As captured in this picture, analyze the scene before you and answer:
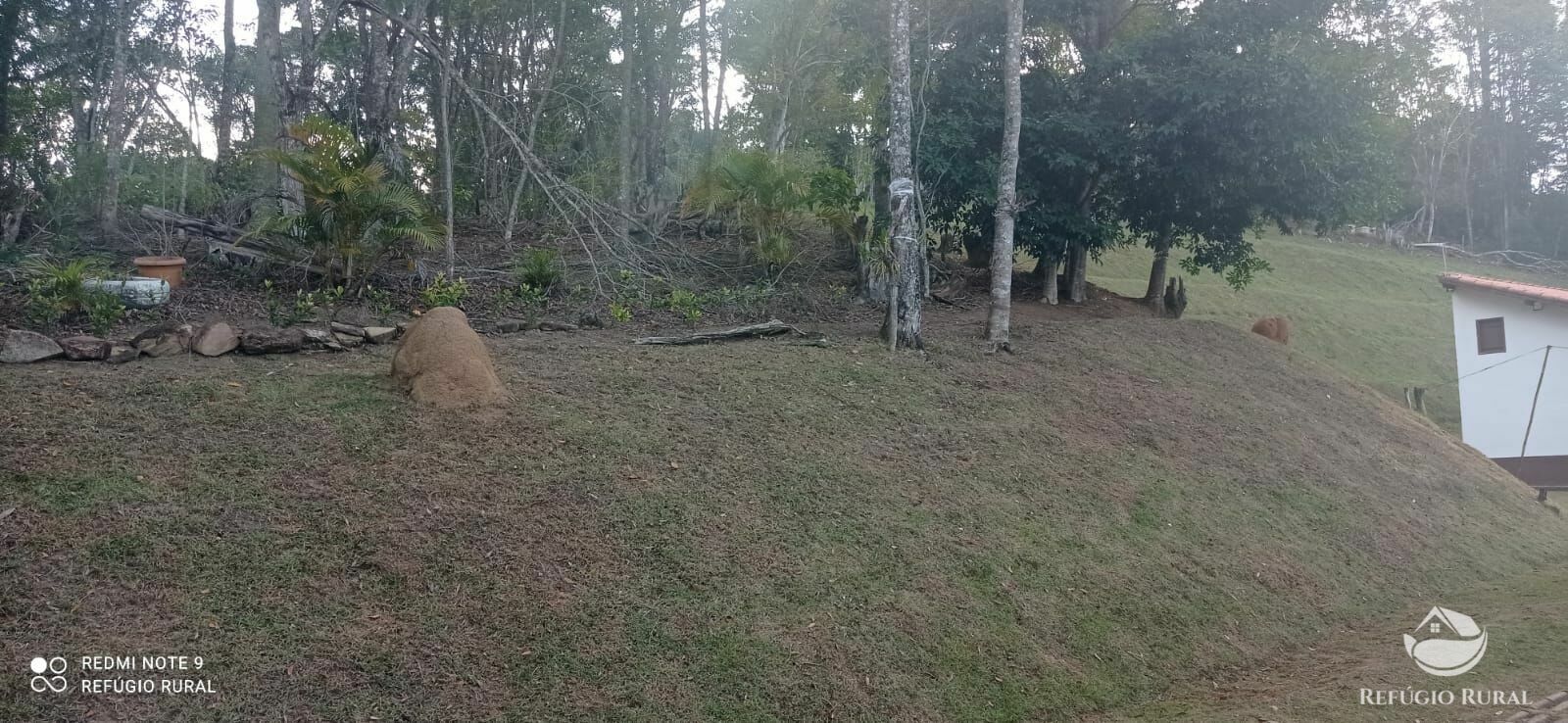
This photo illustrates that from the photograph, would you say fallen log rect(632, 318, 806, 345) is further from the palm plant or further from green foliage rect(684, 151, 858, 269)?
green foliage rect(684, 151, 858, 269)

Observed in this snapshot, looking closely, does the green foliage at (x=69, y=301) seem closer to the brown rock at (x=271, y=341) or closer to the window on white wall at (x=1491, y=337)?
the brown rock at (x=271, y=341)

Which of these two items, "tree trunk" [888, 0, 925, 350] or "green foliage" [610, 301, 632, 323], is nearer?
"tree trunk" [888, 0, 925, 350]

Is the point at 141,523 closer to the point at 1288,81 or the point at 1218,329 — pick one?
the point at 1288,81

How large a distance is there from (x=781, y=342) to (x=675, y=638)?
5007 mm

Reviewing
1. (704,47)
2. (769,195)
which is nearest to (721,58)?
(704,47)

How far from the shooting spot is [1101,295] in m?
16.4

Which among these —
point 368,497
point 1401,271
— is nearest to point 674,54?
point 368,497

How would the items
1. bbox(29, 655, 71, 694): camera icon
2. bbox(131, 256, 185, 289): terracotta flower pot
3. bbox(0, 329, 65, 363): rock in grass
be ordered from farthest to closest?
bbox(131, 256, 185, 289): terracotta flower pot, bbox(0, 329, 65, 363): rock in grass, bbox(29, 655, 71, 694): camera icon

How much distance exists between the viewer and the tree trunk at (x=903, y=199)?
9.76 m

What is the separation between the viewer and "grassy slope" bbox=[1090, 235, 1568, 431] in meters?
20.5

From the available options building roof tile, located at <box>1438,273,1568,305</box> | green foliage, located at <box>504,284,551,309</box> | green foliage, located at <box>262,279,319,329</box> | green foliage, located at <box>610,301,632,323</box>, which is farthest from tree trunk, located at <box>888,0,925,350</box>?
building roof tile, located at <box>1438,273,1568,305</box>

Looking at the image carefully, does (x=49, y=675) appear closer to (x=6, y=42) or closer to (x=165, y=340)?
(x=165, y=340)

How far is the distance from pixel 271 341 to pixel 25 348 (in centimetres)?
153

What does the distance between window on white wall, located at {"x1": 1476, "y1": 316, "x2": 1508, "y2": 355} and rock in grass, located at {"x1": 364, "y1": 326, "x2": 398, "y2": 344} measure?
1740cm
